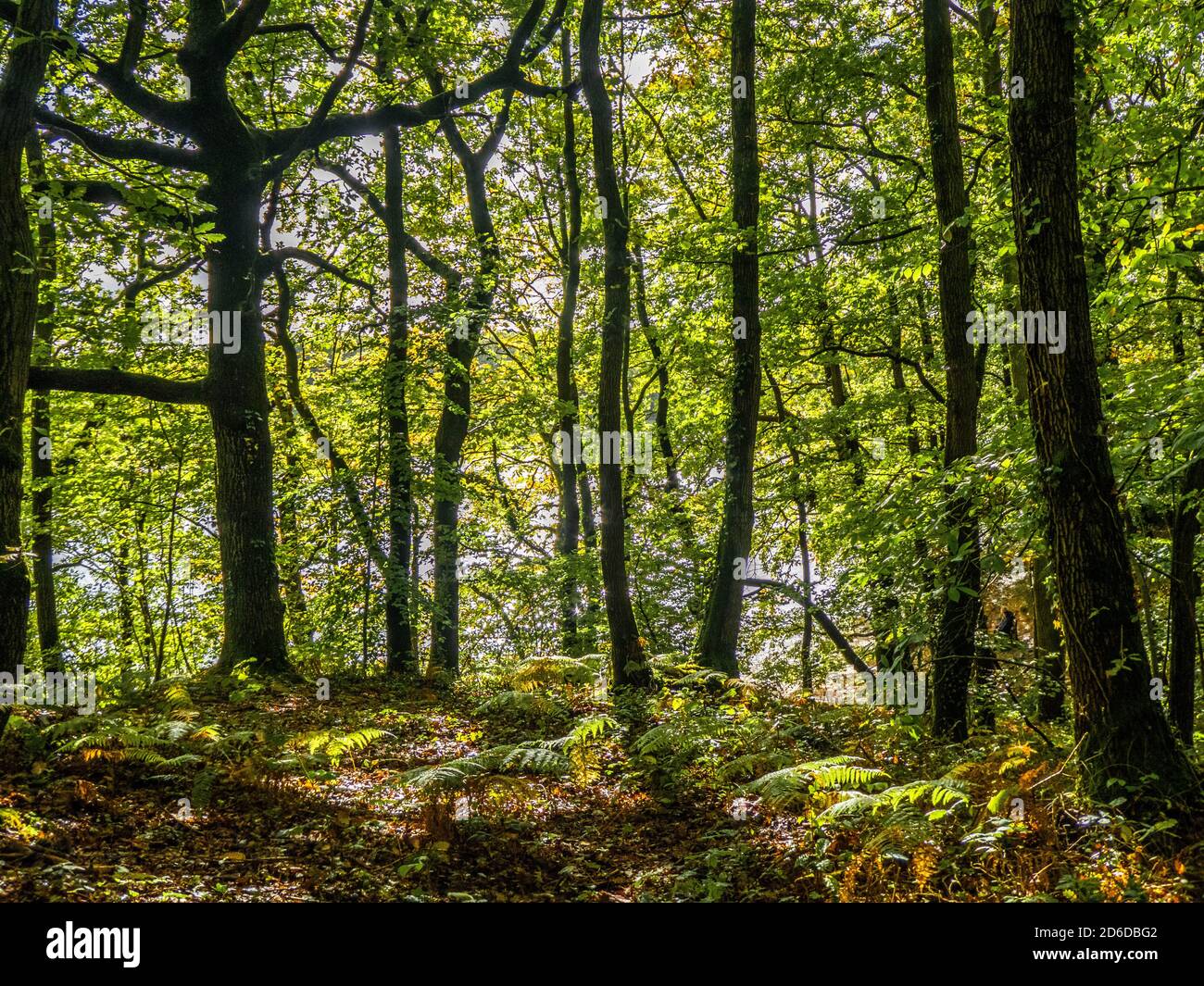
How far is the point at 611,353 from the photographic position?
10406 mm

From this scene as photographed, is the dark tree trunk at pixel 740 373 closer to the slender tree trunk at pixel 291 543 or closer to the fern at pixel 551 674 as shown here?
the fern at pixel 551 674

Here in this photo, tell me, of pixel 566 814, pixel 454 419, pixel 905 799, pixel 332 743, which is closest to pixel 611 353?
pixel 454 419

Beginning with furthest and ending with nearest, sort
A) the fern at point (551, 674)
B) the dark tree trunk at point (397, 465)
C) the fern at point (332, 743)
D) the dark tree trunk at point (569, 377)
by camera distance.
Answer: the dark tree trunk at point (569, 377) < the dark tree trunk at point (397, 465) < the fern at point (551, 674) < the fern at point (332, 743)

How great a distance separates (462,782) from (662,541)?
1110 cm

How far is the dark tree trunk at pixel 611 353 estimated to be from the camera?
10.1 m

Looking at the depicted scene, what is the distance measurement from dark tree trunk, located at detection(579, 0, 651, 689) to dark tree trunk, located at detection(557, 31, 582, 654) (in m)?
4.34

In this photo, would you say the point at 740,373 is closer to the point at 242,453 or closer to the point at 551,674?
the point at 551,674

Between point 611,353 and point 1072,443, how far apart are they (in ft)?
20.5

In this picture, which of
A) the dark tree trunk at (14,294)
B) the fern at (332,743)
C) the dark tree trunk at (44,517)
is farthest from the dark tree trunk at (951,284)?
the dark tree trunk at (44,517)

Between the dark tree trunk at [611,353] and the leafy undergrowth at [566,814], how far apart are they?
56.8 inches

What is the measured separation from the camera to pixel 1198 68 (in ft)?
31.8

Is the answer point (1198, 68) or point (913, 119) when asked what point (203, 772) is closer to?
point (1198, 68)
